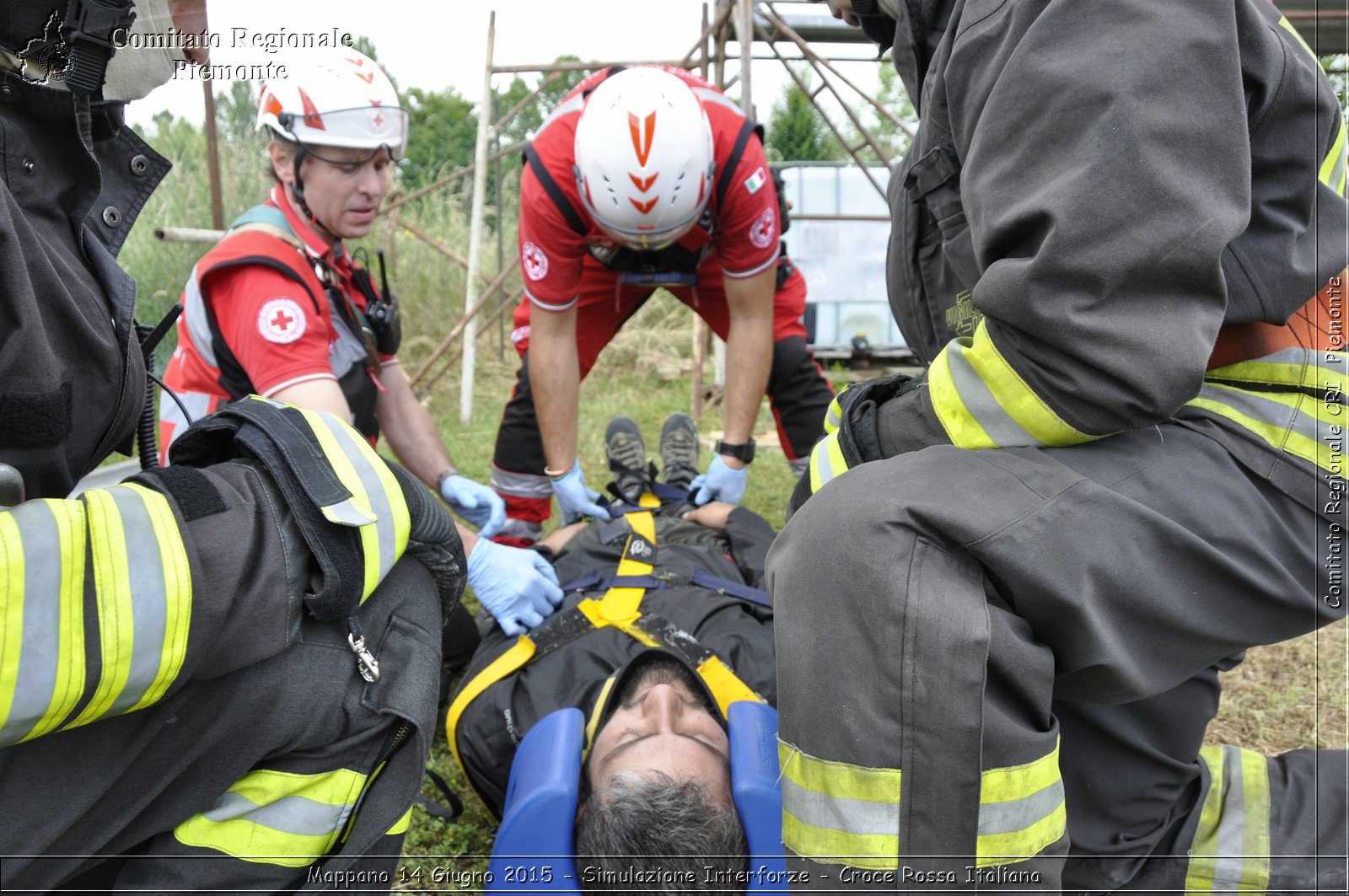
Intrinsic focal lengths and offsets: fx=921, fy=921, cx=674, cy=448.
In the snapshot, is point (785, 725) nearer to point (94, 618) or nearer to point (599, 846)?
point (599, 846)

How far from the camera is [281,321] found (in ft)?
9.48

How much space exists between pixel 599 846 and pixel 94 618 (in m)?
1.20

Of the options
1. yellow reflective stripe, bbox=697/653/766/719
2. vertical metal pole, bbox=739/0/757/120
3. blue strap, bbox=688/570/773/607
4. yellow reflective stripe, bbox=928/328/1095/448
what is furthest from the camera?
vertical metal pole, bbox=739/0/757/120

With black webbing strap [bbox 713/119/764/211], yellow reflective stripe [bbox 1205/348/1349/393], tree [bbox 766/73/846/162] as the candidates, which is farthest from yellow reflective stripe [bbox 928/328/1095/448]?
tree [bbox 766/73/846/162]

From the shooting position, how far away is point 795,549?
1530 millimetres

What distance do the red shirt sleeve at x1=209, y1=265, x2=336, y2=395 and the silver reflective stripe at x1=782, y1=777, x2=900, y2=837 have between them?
2.11 meters

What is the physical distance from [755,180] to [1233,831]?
2.78 metres

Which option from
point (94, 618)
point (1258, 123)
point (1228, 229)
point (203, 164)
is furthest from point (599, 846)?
point (203, 164)

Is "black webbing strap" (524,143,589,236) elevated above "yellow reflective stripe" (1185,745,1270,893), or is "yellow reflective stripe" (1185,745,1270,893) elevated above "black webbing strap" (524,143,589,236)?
"black webbing strap" (524,143,589,236)

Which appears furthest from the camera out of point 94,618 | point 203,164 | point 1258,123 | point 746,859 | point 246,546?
point 203,164

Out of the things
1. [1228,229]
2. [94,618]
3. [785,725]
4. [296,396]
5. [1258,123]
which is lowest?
[785,725]

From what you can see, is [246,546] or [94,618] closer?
[94,618]

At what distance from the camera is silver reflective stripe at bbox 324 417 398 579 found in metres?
1.42

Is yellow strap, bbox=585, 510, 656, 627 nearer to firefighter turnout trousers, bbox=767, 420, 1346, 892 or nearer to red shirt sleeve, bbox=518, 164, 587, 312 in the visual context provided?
red shirt sleeve, bbox=518, 164, 587, 312
